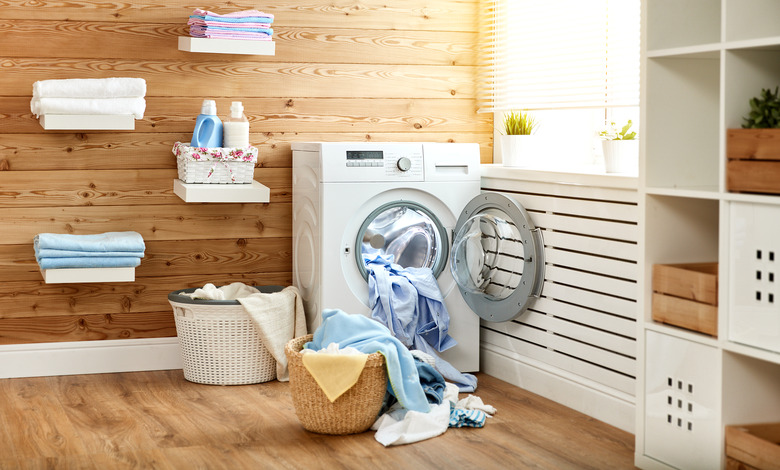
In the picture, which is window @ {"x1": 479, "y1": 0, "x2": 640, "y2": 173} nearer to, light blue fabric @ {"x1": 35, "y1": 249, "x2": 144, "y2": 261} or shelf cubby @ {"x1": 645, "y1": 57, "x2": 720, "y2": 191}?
shelf cubby @ {"x1": 645, "y1": 57, "x2": 720, "y2": 191}

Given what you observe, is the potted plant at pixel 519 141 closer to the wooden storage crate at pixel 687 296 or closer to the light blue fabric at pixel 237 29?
the light blue fabric at pixel 237 29

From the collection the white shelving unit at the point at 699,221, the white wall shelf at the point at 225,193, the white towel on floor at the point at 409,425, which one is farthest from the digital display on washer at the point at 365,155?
the white shelving unit at the point at 699,221

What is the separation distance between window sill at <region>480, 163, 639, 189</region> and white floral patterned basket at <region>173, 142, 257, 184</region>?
0.90 metres

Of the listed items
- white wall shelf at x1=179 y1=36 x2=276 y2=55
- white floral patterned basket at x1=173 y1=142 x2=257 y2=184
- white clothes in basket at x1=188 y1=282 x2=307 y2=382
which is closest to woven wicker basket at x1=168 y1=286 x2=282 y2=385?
white clothes in basket at x1=188 y1=282 x2=307 y2=382

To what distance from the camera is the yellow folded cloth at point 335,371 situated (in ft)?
8.47

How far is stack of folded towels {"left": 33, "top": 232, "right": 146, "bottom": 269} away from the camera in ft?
10.4

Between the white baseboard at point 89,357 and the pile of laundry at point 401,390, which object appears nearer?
the pile of laundry at point 401,390

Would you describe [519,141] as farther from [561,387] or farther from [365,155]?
[561,387]

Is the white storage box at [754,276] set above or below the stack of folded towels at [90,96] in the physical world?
below

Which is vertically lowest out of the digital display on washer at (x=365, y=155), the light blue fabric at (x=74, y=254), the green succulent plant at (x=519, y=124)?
the light blue fabric at (x=74, y=254)

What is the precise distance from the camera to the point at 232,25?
10.9ft

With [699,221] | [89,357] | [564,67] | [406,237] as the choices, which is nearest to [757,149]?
[699,221]

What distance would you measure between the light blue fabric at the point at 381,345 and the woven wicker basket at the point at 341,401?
0.13 feet

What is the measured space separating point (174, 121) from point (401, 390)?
1.51 meters
